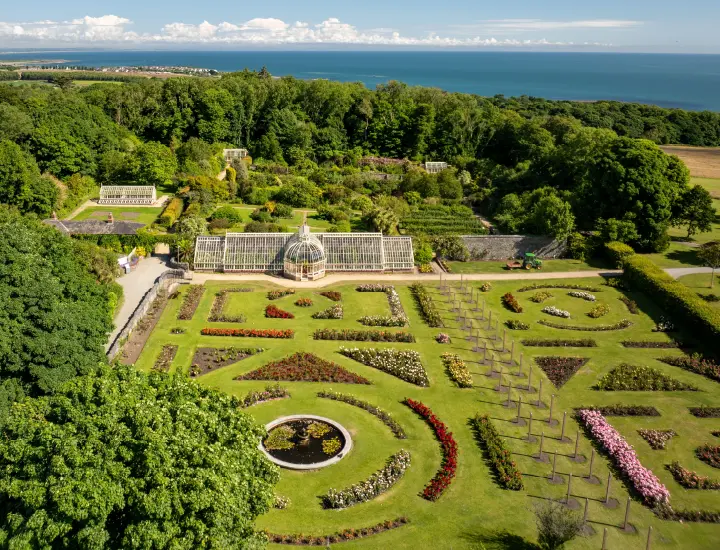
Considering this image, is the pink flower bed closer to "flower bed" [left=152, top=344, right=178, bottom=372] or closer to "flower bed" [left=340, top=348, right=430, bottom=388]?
"flower bed" [left=340, top=348, right=430, bottom=388]

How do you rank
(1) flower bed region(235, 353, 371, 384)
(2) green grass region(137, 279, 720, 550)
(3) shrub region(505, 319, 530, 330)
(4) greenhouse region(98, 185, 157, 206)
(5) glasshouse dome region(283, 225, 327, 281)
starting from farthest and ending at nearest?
(4) greenhouse region(98, 185, 157, 206), (5) glasshouse dome region(283, 225, 327, 281), (3) shrub region(505, 319, 530, 330), (1) flower bed region(235, 353, 371, 384), (2) green grass region(137, 279, 720, 550)

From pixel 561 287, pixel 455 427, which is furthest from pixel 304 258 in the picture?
pixel 455 427

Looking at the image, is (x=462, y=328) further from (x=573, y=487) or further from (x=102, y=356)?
(x=102, y=356)

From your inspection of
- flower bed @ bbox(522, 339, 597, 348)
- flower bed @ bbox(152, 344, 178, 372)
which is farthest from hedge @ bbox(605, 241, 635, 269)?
flower bed @ bbox(152, 344, 178, 372)

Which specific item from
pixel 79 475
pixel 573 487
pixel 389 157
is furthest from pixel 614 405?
pixel 389 157

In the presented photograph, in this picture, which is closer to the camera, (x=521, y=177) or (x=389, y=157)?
(x=521, y=177)
